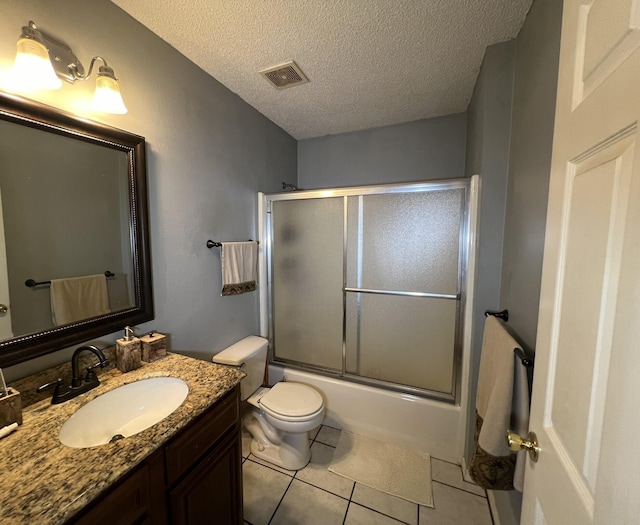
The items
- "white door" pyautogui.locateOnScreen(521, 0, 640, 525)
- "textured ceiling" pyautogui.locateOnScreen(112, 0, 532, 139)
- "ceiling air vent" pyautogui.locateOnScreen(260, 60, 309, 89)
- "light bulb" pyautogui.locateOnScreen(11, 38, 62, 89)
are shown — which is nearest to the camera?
"white door" pyautogui.locateOnScreen(521, 0, 640, 525)

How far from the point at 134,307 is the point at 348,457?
1647mm

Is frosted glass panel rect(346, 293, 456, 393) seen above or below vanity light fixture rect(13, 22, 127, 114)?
below

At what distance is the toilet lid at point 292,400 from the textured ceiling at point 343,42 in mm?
2076

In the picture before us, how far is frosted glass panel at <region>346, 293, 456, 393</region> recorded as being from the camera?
185cm

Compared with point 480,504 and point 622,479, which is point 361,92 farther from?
A: point 480,504

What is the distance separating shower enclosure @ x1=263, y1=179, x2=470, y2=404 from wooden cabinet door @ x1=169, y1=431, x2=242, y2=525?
1122 mm

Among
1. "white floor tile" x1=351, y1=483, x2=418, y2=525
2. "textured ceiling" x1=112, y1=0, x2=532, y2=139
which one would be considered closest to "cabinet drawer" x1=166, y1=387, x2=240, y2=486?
"white floor tile" x1=351, y1=483, x2=418, y2=525

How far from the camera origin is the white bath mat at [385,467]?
1.58 meters

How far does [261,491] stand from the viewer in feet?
5.11

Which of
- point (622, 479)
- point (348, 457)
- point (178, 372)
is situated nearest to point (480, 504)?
point (348, 457)

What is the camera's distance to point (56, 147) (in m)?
1.02

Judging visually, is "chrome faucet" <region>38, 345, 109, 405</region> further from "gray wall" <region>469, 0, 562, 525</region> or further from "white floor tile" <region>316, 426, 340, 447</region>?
"gray wall" <region>469, 0, 562, 525</region>

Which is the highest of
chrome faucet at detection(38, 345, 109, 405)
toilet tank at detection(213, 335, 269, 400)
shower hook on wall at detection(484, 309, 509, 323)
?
shower hook on wall at detection(484, 309, 509, 323)

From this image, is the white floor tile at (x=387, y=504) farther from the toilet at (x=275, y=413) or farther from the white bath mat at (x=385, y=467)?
the toilet at (x=275, y=413)
